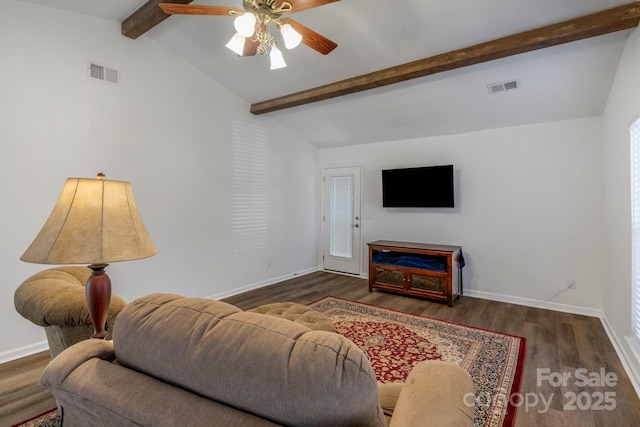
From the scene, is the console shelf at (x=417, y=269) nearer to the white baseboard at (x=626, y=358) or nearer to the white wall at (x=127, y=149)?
the white baseboard at (x=626, y=358)

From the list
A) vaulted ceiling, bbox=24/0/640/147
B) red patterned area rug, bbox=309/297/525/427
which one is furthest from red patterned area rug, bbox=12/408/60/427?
vaulted ceiling, bbox=24/0/640/147

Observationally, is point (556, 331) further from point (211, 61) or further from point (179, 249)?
point (211, 61)

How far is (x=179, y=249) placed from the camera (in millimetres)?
3818

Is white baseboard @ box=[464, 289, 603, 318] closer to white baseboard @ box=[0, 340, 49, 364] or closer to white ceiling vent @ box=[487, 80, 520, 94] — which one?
white ceiling vent @ box=[487, 80, 520, 94]

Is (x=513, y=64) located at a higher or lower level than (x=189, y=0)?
lower

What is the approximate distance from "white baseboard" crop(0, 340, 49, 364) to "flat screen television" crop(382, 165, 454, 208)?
14.6 feet

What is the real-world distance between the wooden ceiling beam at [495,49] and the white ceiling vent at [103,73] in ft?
6.84

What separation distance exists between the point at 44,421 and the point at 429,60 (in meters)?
4.15

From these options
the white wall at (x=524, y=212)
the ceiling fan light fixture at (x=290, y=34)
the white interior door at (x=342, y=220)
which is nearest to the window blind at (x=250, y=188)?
the white interior door at (x=342, y=220)

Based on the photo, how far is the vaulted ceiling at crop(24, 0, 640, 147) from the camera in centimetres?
254

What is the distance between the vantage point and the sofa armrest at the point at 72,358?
84 cm

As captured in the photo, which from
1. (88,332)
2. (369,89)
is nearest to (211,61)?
(369,89)

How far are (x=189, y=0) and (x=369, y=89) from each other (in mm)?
2053

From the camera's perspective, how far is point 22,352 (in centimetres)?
272
